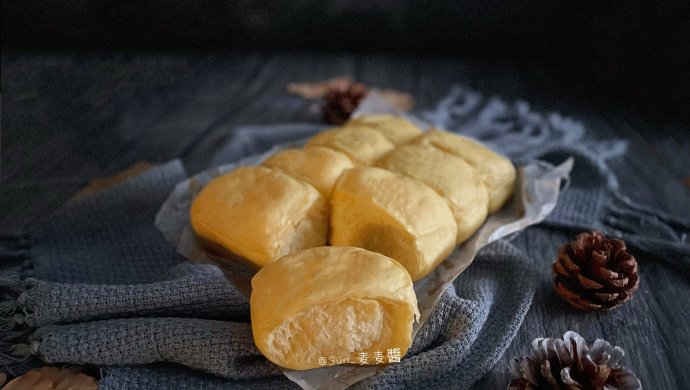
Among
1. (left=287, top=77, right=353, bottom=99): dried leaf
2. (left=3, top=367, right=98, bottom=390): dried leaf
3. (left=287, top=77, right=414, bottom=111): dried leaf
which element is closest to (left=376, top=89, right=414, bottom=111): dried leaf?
(left=287, top=77, right=414, bottom=111): dried leaf

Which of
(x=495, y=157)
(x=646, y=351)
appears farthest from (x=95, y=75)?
(x=646, y=351)

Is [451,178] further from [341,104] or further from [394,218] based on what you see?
[341,104]

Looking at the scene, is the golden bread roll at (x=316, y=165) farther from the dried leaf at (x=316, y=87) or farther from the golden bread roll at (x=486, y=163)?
the dried leaf at (x=316, y=87)

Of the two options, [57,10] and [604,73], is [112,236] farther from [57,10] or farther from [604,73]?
[604,73]

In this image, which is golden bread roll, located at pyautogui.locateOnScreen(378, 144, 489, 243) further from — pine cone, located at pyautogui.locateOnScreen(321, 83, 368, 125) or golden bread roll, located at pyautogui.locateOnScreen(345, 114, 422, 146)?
pine cone, located at pyautogui.locateOnScreen(321, 83, 368, 125)

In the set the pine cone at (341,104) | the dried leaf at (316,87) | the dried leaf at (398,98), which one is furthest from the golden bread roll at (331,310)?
the dried leaf at (316,87)
